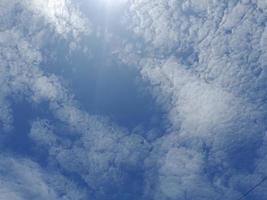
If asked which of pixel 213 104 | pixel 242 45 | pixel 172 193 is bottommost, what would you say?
pixel 172 193

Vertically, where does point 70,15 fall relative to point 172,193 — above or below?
above

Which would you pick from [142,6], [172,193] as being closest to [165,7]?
[142,6]

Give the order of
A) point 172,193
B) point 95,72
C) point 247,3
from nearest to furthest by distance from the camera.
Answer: point 247,3, point 95,72, point 172,193

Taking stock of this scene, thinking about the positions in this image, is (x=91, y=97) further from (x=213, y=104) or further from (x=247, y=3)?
(x=247, y=3)

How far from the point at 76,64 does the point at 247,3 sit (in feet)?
11.3

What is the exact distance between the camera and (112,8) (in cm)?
755

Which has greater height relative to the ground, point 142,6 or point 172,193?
point 142,6

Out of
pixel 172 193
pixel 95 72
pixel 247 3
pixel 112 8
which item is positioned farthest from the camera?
pixel 172 193

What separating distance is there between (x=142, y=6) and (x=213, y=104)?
2296mm

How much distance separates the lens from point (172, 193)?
8656 millimetres

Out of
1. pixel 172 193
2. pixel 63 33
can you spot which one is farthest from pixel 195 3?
pixel 172 193

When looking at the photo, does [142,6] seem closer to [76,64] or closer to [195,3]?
[195,3]

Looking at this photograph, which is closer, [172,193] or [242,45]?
[242,45]

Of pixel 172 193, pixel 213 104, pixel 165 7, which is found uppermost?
pixel 165 7
